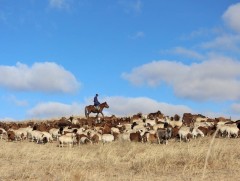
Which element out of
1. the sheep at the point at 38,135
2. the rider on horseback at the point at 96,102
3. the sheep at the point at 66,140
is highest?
the rider on horseback at the point at 96,102

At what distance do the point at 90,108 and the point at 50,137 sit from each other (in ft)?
41.6

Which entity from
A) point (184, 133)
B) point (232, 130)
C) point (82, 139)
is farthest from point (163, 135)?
point (82, 139)

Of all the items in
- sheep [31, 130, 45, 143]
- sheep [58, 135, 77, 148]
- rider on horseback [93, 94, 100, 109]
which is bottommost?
sheep [58, 135, 77, 148]

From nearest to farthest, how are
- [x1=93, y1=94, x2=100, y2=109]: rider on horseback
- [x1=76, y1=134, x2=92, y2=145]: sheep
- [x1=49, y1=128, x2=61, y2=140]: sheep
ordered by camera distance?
1. [x1=76, y1=134, x2=92, y2=145]: sheep
2. [x1=49, y1=128, x2=61, y2=140]: sheep
3. [x1=93, y1=94, x2=100, y2=109]: rider on horseback

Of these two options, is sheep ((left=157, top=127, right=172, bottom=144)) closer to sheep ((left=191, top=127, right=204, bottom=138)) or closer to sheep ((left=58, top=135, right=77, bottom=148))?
sheep ((left=191, top=127, right=204, bottom=138))

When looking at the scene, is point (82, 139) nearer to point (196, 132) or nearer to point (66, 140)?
point (66, 140)

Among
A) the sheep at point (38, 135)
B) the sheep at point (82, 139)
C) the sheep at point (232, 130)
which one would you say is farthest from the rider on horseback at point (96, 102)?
the sheep at point (232, 130)

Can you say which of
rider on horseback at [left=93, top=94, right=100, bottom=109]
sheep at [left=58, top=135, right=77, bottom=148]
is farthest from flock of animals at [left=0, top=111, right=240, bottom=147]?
rider on horseback at [left=93, top=94, right=100, bottom=109]

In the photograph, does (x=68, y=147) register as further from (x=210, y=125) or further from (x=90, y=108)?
(x=90, y=108)

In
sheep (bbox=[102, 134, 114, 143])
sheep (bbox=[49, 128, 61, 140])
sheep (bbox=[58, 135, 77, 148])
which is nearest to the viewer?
sheep (bbox=[58, 135, 77, 148])

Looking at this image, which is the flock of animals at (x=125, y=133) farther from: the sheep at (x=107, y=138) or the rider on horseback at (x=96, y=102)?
the rider on horseback at (x=96, y=102)

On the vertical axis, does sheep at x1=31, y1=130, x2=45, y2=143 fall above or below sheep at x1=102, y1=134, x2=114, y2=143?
above

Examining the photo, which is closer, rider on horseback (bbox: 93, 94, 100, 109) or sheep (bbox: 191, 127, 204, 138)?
sheep (bbox: 191, 127, 204, 138)

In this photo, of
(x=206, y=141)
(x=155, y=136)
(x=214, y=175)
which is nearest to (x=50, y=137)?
(x=155, y=136)
